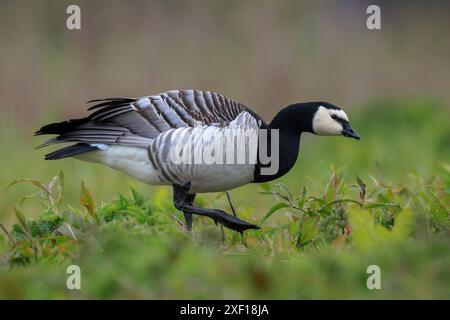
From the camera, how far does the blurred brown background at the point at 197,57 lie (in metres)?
11.2

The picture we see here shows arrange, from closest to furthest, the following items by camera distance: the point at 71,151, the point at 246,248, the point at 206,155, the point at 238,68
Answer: the point at 246,248 < the point at 206,155 < the point at 71,151 < the point at 238,68

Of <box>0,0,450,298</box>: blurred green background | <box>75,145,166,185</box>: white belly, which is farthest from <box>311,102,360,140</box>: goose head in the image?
<box>0,0,450,298</box>: blurred green background

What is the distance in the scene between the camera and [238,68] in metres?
11.6

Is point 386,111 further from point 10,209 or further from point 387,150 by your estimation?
point 10,209

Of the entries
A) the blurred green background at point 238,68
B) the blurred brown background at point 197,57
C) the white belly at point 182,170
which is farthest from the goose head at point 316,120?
the blurred brown background at point 197,57

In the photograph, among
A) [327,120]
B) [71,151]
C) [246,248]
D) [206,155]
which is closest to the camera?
[246,248]

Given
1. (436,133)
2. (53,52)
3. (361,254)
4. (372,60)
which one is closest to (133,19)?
(53,52)

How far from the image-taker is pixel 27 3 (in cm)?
1175

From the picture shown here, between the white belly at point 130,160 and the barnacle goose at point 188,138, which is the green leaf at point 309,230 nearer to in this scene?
the barnacle goose at point 188,138

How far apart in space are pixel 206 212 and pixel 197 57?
5887mm

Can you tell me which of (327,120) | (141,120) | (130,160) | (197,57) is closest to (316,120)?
(327,120)

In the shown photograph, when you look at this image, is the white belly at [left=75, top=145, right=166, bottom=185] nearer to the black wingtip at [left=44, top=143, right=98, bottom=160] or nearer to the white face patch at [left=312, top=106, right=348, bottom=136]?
the black wingtip at [left=44, top=143, right=98, bottom=160]

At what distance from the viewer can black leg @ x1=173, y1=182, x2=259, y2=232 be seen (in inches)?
233

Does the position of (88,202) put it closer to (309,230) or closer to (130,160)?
(130,160)
